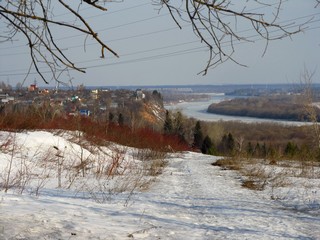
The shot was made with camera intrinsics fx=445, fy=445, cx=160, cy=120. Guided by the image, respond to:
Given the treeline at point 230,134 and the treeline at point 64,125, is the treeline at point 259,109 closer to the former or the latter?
the treeline at point 230,134

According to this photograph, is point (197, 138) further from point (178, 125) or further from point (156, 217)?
point (156, 217)

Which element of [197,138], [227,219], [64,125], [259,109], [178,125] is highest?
[64,125]

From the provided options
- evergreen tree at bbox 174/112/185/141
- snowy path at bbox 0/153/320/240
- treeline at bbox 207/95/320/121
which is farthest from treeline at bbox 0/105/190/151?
treeline at bbox 207/95/320/121

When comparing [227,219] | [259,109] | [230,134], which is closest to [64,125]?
[227,219]

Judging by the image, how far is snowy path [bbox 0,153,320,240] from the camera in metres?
3.95

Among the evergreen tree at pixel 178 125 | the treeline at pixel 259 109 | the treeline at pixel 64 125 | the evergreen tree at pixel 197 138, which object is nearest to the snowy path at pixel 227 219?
the treeline at pixel 64 125

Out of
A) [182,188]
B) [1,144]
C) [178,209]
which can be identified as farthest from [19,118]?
[178,209]

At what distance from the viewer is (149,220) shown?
4.75 meters

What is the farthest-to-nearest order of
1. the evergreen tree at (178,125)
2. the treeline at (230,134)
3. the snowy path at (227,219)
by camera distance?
the evergreen tree at (178,125), the treeline at (230,134), the snowy path at (227,219)

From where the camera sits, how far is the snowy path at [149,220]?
12.9ft

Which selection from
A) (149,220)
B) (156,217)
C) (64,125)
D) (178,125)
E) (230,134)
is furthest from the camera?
(230,134)

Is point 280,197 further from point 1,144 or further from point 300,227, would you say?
point 1,144

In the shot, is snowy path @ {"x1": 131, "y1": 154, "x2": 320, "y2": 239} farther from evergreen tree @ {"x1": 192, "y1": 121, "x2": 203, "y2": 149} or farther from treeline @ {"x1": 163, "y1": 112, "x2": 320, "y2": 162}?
evergreen tree @ {"x1": 192, "y1": 121, "x2": 203, "y2": 149}

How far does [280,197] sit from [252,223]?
2923 mm
